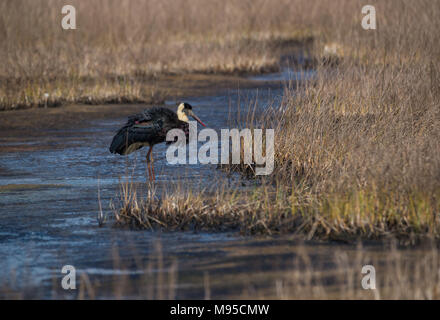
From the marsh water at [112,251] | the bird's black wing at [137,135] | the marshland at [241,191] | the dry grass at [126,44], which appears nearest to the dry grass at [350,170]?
the marshland at [241,191]

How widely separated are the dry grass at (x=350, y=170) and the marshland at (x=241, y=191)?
0.06ft

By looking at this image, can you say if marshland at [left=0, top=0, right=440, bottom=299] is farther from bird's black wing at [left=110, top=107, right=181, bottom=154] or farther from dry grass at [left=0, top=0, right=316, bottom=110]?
bird's black wing at [left=110, top=107, right=181, bottom=154]

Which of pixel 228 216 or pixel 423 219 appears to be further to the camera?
pixel 228 216

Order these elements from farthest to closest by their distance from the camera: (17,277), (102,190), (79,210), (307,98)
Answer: (307,98) < (102,190) < (79,210) < (17,277)

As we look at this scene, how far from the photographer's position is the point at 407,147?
7215 millimetres

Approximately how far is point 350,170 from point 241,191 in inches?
44.9

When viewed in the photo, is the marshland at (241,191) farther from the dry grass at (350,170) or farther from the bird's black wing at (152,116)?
the bird's black wing at (152,116)

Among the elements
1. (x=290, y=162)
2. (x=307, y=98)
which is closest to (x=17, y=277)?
(x=290, y=162)

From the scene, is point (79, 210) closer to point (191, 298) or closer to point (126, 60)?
point (191, 298)

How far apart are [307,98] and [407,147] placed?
2729mm

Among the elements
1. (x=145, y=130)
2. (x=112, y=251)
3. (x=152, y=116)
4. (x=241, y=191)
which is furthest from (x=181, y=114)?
(x=112, y=251)

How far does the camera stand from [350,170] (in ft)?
23.6

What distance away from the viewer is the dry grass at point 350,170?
21.9 feet

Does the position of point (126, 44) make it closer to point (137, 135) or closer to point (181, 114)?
point (181, 114)
